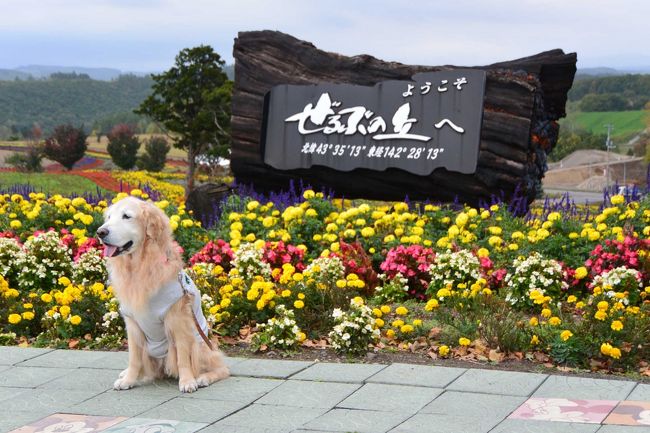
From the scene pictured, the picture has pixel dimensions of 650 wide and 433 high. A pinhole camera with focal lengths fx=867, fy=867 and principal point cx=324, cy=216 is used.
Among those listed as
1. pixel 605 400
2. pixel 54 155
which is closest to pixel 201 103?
pixel 54 155

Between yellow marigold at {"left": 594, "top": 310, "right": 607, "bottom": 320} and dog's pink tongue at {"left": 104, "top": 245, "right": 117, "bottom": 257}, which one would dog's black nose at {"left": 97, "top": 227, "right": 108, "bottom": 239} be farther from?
yellow marigold at {"left": 594, "top": 310, "right": 607, "bottom": 320}

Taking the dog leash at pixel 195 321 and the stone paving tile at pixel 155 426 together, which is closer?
the stone paving tile at pixel 155 426

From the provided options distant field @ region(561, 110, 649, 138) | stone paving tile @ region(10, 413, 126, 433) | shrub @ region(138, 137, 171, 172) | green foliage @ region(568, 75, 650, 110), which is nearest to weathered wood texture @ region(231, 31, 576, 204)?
stone paving tile @ region(10, 413, 126, 433)

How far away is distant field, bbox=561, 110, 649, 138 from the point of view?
91.1 m

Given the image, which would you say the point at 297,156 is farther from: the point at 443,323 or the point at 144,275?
the point at 144,275

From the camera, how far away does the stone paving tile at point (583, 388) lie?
513 centimetres

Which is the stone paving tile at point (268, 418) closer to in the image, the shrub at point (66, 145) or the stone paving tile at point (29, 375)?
the stone paving tile at point (29, 375)

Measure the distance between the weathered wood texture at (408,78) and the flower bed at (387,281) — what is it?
171 cm

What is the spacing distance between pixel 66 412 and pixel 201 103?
2484cm

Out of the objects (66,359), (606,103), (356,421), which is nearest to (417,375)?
(356,421)

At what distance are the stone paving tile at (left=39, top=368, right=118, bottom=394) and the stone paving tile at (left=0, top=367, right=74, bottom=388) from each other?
79mm

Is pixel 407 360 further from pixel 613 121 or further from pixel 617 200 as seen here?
pixel 613 121

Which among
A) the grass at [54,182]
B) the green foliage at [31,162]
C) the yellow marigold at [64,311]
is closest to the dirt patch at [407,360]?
the yellow marigold at [64,311]

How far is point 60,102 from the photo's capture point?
292 feet
